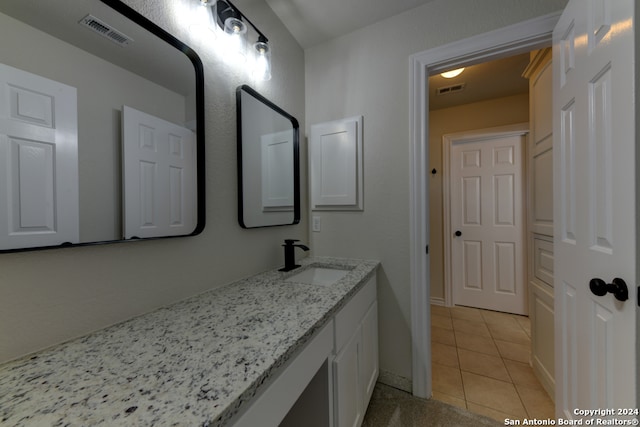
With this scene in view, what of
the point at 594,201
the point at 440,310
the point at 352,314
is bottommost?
the point at 440,310

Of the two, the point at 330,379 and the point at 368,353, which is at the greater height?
the point at 330,379

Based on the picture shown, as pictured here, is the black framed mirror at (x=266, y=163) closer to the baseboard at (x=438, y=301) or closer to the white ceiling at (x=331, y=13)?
the white ceiling at (x=331, y=13)

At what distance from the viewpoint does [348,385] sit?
103 centimetres

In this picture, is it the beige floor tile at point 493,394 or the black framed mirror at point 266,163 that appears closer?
the black framed mirror at point 266,163

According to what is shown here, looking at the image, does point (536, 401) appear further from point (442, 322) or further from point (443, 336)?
point (442, 322)

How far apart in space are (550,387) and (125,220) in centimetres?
242

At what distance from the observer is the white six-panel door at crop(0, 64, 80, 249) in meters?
0.56

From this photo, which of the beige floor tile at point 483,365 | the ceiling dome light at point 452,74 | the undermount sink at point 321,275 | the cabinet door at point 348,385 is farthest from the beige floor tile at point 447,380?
the ceiling dome light at point 452,74

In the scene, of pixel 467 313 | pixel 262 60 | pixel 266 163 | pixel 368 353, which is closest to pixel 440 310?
pixel 467 313

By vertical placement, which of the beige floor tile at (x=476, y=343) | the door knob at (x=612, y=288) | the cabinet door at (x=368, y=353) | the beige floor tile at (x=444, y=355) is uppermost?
the door knob at (x=612, y=288)

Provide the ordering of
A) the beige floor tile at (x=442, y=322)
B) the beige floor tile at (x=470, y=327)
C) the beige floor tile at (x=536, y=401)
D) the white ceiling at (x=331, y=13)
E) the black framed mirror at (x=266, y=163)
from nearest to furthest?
the black framed mirror at (x=266, y=163) < the beige floor tile at (x=536, y=401) < the white ceiling at (x=331, y=13) < the beige floor tile at (x=470, y=327) < the beige floor tile at (x=442, y=322)

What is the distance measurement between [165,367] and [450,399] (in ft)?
5.54

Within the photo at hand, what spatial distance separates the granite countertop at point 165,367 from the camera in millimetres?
414

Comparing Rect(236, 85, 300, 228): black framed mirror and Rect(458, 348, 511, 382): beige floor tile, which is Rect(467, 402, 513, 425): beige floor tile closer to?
Rect(458, 348, 511, 382): beige floor tile
